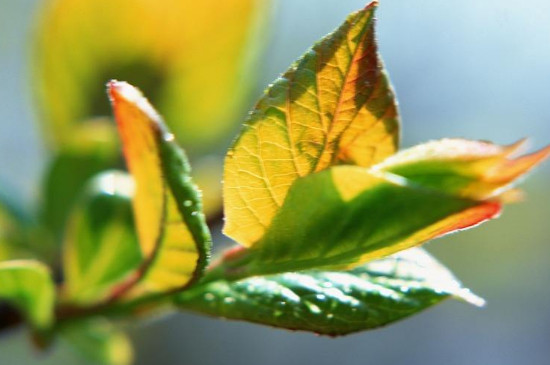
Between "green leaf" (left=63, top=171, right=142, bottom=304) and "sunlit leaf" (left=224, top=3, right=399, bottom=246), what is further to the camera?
"green leaf" (left=63, top=171, right=142, bottom=304)

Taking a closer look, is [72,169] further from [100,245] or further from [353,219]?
[353,219]

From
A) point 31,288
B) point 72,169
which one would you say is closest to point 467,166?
point 31,288

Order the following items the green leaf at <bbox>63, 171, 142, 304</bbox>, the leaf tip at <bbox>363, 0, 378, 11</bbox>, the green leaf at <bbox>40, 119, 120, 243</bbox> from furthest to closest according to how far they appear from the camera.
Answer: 1. the green leaf at <bbox>40, 119, 120, 243</bbox>
2. the green leaf at <bbox>63, 171, 142, 304</bbox>
3. the leaf tip at <bbox>363, 0, 378, 11</bbox>

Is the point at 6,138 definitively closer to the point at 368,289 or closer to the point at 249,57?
the point at 249,57

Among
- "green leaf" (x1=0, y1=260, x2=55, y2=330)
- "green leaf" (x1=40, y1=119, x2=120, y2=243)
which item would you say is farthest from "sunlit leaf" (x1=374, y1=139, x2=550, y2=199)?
"green leaf" (x1=40, y1=119, x2=120, y2=243)

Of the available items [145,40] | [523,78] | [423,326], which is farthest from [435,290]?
[423,326]

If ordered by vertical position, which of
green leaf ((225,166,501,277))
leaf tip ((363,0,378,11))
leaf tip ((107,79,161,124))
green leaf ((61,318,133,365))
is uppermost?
leaf tip ((363,0,378,11))

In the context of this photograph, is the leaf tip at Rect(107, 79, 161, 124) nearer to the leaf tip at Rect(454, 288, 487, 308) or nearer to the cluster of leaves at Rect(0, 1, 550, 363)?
the cluster of leaves at Rect(0, 1, 550, 363)
